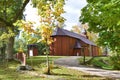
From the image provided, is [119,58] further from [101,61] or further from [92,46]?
[92,46]

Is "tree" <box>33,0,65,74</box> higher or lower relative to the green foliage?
higher

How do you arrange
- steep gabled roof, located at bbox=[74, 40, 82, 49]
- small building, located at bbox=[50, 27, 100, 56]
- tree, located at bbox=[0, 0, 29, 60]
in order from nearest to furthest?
tree, located at bbox=[0, 0, 29, 60] → small building, located at bbox=[50, 27, 100, 56] → steep gabled roof, located at bbox=[74, 40, 82, 49]

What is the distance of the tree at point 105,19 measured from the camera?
1205cm

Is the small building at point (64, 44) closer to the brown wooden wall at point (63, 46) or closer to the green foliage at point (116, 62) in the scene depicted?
the brown wooden wall at point (63, 46)

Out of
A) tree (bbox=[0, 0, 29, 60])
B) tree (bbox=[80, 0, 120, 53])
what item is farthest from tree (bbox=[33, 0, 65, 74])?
tree (bbox=[0, 0, 29, 60])

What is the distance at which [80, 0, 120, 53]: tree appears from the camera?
39.5ft

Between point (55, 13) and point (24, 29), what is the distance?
2761 mm

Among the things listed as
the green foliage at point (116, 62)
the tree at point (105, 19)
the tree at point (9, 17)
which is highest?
the tree at point (9, 17)

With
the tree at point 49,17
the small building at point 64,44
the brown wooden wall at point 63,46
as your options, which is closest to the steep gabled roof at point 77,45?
the small building at point 64,44

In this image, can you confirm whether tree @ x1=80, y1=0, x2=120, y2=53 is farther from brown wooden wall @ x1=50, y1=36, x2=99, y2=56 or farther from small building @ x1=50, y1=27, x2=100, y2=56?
brown wooden wall @ x1=50, y1=36, x2=99, y2=56

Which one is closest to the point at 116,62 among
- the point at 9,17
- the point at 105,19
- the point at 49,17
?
the point at 49,17

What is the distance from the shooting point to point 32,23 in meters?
22.1

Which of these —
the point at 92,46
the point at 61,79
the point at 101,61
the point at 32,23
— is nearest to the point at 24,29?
the point at 32,23

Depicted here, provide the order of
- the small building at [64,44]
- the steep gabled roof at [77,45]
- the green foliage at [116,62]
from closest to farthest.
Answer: the green foliage at [116,62] → the small building at [64,44] → the steep gabled roof at [77,45]
